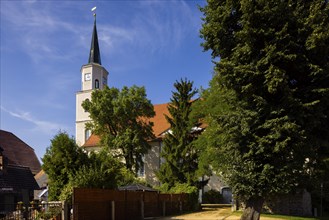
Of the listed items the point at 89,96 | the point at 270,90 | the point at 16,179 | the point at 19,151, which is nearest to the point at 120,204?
the point at 270,90

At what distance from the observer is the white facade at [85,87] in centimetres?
5866

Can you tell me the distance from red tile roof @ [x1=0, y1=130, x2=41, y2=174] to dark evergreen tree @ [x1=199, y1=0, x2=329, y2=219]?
26.6 m

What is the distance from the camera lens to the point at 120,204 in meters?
20.4

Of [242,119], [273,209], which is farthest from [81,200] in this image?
[273,209]

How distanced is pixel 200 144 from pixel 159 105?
89.9ft

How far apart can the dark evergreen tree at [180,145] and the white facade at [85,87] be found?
842 inches

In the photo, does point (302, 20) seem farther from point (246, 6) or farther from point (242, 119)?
point (242, 119)

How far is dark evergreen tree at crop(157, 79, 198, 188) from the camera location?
3866 centimetres

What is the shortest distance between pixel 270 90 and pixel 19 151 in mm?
31724

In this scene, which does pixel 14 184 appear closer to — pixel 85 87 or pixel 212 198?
pixel 212 198

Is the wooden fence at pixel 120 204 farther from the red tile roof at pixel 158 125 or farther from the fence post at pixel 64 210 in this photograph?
the red tile roof at pixel 158 125

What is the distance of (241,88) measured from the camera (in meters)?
19.3

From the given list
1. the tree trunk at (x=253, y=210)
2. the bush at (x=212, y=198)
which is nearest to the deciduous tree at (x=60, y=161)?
the tree trunk at (x=253, y=210)

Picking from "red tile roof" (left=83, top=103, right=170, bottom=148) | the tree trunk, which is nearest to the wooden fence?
the tree trunk
